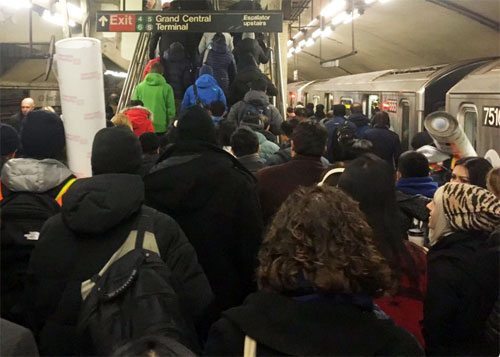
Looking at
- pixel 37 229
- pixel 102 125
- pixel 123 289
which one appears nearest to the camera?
pixel 123 289

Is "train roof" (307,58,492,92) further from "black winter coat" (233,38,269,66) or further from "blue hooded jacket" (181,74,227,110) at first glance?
"blue hooded jacket" (181,74,227,110)

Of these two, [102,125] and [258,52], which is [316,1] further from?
[102,125]

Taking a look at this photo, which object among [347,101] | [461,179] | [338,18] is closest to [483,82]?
[461,179]

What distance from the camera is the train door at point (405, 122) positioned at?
10.5 metres

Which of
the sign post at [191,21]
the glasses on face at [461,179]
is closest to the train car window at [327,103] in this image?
the sign post at [191,21]

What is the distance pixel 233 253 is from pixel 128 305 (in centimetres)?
106

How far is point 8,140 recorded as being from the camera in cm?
302

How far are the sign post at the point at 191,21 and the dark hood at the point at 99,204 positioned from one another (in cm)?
552

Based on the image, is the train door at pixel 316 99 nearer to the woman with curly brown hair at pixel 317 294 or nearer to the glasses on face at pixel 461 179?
the glasses on face at pixel 461 179

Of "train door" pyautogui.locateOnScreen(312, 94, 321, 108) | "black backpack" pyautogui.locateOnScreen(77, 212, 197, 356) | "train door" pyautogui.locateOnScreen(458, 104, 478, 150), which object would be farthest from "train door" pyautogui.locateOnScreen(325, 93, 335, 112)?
"black backpack" pyautogui.locateOnScreen(77, 212, 197, 356)

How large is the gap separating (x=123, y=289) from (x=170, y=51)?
6456mm

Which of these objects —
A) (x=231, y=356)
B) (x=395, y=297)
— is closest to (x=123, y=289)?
(x=231, y=356)

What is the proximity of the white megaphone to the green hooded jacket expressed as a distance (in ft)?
9.97

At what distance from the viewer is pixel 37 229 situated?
2.51 m
